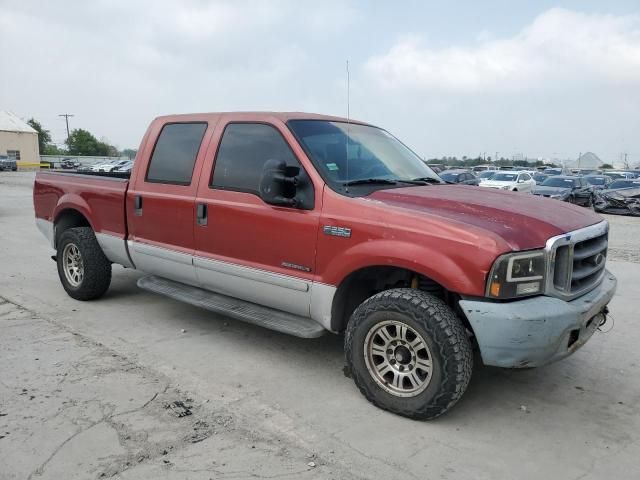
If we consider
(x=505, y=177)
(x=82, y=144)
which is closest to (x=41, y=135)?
(x=82, y=144)

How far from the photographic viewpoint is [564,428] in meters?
3.46

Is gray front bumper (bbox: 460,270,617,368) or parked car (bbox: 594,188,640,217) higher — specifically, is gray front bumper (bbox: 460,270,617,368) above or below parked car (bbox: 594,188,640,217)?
above

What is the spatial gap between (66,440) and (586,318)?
3157mm

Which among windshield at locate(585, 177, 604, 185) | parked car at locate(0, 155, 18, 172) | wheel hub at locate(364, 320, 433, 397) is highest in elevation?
parked car at locate(0, 155, 18, 172)

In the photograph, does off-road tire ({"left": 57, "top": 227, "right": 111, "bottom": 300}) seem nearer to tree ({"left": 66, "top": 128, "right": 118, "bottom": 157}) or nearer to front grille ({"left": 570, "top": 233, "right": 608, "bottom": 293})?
front grille ({"left": 570, "top": 233, "right": 608, "bottom": 293})

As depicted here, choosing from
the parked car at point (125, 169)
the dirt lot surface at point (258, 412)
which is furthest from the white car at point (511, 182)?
the dirt lot surface at point (258, 412)

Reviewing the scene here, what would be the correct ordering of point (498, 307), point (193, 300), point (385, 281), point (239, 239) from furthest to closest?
point (193, 300), point (239, 239), point (385, 281), point (498, 307)

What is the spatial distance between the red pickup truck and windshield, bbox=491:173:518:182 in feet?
72.7

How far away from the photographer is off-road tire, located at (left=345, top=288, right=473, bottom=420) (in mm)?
3264

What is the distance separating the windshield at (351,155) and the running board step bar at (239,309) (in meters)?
1.03

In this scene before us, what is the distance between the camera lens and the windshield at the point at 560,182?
2362 centimetres

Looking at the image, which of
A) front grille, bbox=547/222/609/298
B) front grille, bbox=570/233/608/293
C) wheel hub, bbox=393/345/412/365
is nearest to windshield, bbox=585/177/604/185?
front grille, bbox=570/233/608/293

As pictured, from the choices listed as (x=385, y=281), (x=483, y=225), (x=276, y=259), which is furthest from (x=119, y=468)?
(x=483, y=225)

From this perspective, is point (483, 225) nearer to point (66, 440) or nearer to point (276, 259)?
point (276, 259)
